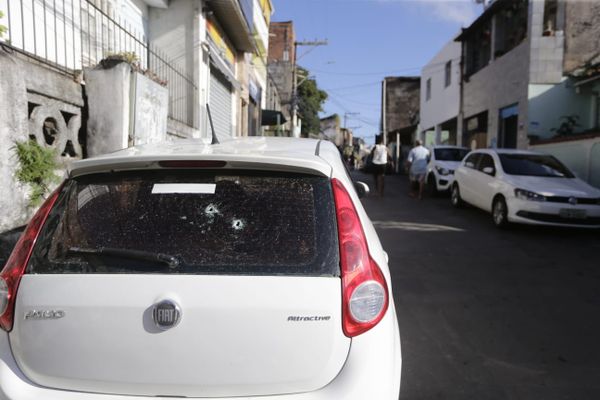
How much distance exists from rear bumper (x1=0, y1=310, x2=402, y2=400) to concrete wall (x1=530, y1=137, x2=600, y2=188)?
11991 mm

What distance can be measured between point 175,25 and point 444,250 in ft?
27.5

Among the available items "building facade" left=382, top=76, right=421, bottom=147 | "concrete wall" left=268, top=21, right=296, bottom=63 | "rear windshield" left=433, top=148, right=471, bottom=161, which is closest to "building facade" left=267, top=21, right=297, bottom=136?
"concrete wall" left=268, top=21, right=296, bottom=63

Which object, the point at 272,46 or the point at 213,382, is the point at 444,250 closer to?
the point at 213,382

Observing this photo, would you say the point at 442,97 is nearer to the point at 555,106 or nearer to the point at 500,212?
the point at 555,106

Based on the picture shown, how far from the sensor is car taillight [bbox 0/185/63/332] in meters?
1.92

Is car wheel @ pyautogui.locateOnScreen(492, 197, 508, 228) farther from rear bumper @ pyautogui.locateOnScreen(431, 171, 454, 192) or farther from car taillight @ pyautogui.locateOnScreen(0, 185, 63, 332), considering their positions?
car taillight @ pyautogui.locateOnScreen(0, 185, 63, 332)

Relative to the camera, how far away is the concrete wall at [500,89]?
1635 centimetres

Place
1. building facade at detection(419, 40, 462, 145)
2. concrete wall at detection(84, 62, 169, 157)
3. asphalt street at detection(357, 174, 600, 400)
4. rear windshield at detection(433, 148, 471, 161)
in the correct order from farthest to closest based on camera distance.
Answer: building facade at detection(419, 40, 462, 145)
rear windshield at detection(433, 148, 471, 161)
concrete wall at detection(84, 62, 169, 157)
asphalt street at detection(357, 174, 600, 400)

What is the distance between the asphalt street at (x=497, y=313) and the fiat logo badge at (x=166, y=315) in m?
1.80

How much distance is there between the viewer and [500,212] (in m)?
8.96

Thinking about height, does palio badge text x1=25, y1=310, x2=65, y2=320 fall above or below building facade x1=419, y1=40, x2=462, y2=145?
below

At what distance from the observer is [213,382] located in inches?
70.8

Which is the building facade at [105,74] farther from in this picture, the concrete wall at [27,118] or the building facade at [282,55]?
the building facade at [282,55]

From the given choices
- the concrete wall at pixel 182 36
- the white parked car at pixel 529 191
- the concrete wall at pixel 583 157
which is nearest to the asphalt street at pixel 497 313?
the white parked car at pixel 529 191
